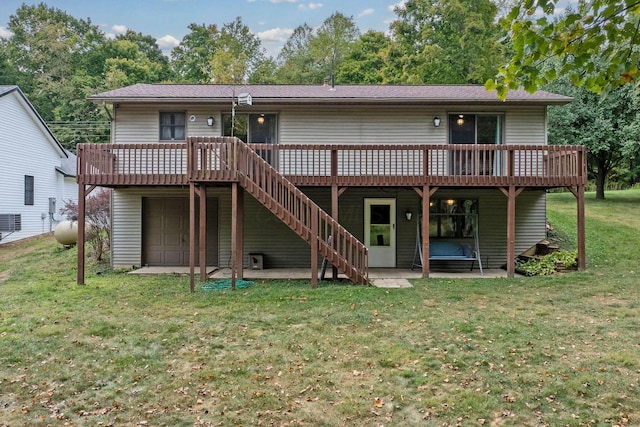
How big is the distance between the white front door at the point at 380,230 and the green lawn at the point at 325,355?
3.20 m

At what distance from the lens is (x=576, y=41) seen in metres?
3.20

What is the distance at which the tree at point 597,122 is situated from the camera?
640 inches

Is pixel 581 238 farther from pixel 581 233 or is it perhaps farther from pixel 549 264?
pixel 549 264

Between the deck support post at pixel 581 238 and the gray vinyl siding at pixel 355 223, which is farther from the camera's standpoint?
the gray vinyl siding at pixel 355 223

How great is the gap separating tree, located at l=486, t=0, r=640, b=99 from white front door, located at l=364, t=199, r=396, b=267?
833 centimetres

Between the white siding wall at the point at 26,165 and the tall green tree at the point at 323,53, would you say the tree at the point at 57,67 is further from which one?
the tall green tree at the point at 323,53

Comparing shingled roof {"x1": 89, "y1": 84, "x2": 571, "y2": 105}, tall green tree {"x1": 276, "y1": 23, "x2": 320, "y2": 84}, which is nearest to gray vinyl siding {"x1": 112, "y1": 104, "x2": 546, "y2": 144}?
shingled roof {"x1": 89, "y1": 84, "x2": 571, "y2": 105}

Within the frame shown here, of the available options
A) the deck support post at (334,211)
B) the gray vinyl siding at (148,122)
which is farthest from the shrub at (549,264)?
the gray vinyl siding at (148,122)

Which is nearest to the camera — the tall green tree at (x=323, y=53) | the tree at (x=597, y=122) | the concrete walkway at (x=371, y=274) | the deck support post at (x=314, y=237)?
the deck support post at (x=314, y=237)

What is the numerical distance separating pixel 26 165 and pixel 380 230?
48.9 ft

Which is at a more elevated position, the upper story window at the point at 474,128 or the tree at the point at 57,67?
the tree at the point at 57,67

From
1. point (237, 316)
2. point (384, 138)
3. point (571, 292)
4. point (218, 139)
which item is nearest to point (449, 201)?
point (384, 138)

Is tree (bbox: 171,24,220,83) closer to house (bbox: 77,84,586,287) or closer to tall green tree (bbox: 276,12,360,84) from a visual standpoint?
tall green tree (bbox: 276,12,360,84)

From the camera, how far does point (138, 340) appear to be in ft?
17.5
